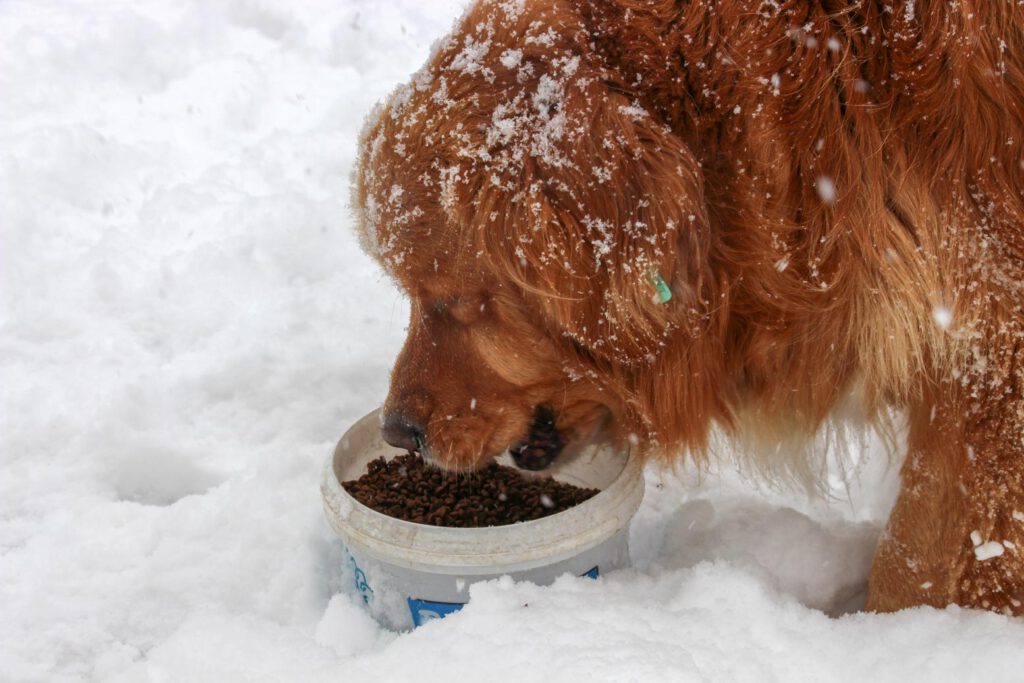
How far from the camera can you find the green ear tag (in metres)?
1.71

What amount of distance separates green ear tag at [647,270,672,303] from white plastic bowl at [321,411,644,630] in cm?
70

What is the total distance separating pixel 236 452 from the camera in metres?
3.18

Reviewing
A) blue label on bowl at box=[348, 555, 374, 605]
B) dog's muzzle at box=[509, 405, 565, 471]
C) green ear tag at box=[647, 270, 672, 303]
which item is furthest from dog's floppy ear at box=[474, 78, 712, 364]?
blue label on bowl at box=[348, 555, 374, 605]

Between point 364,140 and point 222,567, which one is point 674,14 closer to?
point 364,140

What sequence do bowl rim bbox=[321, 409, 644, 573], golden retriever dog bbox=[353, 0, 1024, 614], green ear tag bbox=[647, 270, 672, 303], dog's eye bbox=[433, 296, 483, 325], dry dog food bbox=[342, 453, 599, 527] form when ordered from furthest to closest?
dry dog food bbox=[342, 453, 599, 527]
bowl rim bbox=[321, 409, 644, 573]
dog's eye bbox=[433, 296, 483, 325]
green ear tag bbox=[647, 270, 672, 303]
golden retriever dog bbox=[353, 0, 1024, 614]

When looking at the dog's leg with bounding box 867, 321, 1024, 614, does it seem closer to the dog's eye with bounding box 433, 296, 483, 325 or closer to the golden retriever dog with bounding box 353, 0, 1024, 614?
the golden retriever dog with bounding box 353, 0, 1024, 614

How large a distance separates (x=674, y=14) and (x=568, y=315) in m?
0.63

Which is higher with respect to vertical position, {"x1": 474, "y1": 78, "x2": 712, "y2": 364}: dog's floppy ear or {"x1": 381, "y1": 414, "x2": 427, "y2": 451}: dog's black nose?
{"x1": 474, "y1": 78, "x2": 712, "y2": 364}: dog's floppy ear

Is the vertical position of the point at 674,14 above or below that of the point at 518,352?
above

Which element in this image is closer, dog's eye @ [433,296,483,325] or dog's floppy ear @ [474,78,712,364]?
dog's floppy ear @ [474,78,712,364]

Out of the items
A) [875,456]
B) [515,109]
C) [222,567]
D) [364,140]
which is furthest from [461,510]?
[875,456]

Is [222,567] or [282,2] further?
[282,2]

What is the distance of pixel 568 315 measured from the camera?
1.80 metres

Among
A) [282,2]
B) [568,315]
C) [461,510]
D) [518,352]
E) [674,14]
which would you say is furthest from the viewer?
[282,2]
